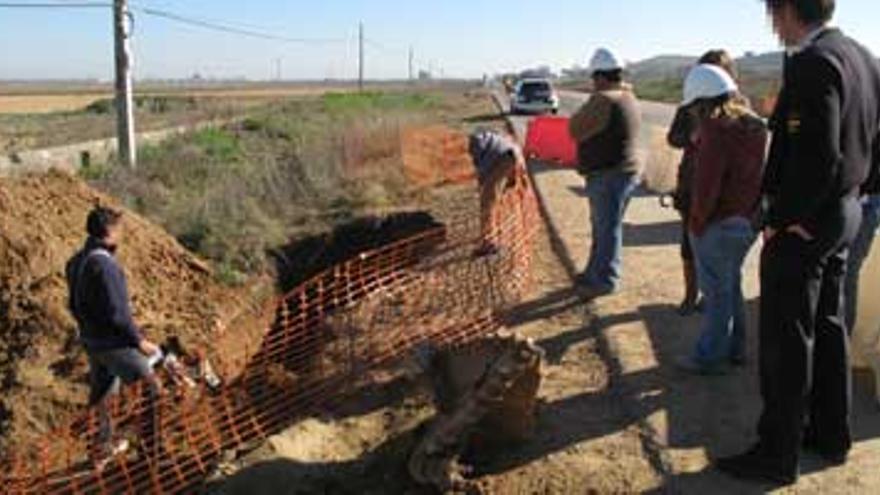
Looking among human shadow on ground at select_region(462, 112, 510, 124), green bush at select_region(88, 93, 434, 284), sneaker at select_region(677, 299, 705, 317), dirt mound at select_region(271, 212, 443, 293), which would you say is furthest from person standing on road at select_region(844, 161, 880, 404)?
human shadow on ground at select_region(462, 112, 510, 124)

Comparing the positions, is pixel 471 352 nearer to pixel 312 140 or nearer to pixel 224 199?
pixel 224 199

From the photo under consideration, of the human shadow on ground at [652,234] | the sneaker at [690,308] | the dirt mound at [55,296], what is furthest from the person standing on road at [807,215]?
the human shadow on ground at [652,234]

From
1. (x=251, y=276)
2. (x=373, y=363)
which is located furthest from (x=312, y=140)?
(x=373, y=363)

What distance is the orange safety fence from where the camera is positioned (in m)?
7.45

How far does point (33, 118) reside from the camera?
59.5 meters

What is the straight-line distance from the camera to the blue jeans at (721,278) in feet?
21.7

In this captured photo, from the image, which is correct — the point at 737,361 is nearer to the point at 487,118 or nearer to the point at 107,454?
the point at 107,454

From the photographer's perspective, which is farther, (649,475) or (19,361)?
(19,361)

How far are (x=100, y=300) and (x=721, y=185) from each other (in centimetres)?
361

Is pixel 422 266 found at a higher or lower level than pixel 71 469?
higher

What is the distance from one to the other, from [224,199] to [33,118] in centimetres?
4754

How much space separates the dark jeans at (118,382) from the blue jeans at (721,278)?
11.0 feet

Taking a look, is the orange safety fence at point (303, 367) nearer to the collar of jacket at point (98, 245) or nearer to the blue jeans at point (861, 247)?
the collar of jacket at point (98, 245)

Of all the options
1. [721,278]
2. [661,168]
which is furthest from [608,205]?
[661,168]
